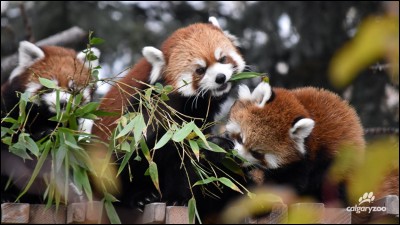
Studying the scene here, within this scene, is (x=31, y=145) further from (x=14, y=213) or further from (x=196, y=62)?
(x=196, y=62)

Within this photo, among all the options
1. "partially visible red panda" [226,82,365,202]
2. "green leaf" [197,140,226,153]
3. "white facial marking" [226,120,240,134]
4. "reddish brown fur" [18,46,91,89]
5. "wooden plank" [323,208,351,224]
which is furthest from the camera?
"reddish brown fur" [18,46,91,89]

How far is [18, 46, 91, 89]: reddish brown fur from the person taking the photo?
394 centimetres

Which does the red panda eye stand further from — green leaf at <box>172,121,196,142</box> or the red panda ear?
the red panda ear

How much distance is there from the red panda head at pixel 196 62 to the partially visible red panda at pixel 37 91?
446 mm

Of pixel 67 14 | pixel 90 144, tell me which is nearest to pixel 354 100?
pixel 67 14

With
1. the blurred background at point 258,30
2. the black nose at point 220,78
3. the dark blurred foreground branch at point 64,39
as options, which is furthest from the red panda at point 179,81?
the blurred background at point 258,30

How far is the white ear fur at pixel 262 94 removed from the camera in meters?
3.35

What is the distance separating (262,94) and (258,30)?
10.4 feet

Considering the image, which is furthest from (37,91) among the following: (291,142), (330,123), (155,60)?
(330,123)

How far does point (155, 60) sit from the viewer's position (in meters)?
3.72

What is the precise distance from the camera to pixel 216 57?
12.1 ft

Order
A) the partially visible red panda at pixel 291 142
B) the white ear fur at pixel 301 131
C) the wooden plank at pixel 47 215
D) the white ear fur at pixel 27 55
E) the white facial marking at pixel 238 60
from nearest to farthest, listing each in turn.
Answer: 1. the wooden plank at pixel 47 215
2. the white ear fur at pixel 301 131
3. the partially visible red panda at pixel 291 142
4. the white facial marking at pixel 238 60
5. the white ear fur at pixel 27 55

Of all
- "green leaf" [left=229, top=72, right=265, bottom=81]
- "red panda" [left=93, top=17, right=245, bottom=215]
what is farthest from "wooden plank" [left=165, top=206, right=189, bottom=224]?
"green leaf" [left=229, top=72, right=265, bottom=81]

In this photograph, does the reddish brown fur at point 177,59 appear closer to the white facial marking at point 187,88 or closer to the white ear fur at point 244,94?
the white facial marking at point 187,88
